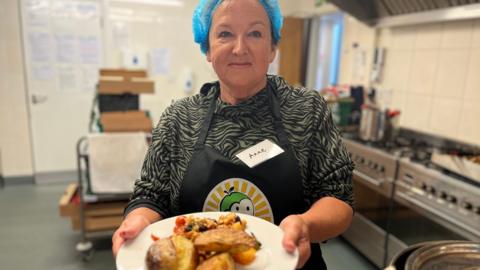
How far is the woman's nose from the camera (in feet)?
2.78

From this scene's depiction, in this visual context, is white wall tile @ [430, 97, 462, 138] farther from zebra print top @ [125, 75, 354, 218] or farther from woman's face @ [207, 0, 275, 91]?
woman's face @ [207, 0, 275, 91]

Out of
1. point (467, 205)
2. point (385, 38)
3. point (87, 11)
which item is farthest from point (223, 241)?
point (87, 11)

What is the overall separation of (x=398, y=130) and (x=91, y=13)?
10.1 feet

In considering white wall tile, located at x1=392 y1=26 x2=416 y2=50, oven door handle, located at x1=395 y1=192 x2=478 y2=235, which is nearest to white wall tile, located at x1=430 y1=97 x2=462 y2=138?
white wall tile, located at x1=392 y1=26 x2=416 y2=50

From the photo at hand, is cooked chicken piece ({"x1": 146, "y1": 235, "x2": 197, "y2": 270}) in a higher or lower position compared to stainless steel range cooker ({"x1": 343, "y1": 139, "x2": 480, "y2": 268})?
higher

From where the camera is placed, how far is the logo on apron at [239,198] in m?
0.89

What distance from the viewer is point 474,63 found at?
2029mm

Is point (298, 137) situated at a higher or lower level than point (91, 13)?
lower

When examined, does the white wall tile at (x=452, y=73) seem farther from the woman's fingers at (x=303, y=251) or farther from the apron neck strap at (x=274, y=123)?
the woman's fingers at (x=303, y=251)

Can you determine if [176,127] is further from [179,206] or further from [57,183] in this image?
[57,183]

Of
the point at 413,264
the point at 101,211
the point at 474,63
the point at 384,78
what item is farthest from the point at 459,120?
the point at 101,211

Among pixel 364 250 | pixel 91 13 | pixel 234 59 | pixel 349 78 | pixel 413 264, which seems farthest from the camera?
pixel 91 13

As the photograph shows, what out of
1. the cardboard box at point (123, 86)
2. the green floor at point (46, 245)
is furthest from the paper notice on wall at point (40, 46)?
the cardboard box at point (123, 86)

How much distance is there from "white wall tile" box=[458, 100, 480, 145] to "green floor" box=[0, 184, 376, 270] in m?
1.04
